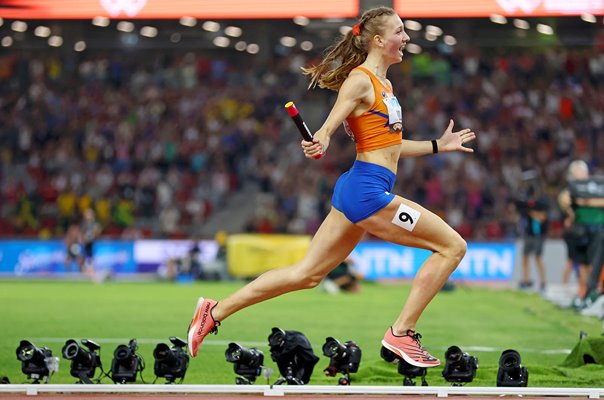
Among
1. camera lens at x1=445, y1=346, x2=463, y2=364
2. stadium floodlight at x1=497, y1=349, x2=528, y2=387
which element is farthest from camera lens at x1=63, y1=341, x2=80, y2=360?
stadium floodlight at x1=497, y1=349, x2=528, y2=387

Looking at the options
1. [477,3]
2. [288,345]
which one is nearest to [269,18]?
[477,3]

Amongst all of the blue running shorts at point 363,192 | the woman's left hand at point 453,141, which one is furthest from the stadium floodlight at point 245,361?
the woman's left hand at point 453,141

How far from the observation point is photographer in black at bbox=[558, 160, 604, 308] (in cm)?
1703

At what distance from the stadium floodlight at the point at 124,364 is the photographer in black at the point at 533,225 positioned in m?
17.2

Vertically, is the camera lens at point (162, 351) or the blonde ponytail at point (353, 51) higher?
the blonde ponytail at point (353, 51)

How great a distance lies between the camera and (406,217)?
24.5 feet

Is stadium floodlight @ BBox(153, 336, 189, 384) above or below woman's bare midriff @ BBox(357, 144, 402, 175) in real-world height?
below

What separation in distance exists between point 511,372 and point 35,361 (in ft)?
10.4

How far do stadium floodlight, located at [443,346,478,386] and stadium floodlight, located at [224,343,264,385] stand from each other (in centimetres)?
126

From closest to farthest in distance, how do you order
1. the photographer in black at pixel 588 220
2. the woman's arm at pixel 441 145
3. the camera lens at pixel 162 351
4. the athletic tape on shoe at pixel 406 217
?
the athletic tape on shoe at pixel 406 217
the camera lens at pixel 162 351
the woman's arm at pixel 441 145
the photographer in black at pixel 588 220

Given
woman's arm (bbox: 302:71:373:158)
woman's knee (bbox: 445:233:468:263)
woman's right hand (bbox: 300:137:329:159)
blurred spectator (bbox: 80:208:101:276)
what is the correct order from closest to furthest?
woman's right hand (bbox: 300:137:329:159)
woman's arm (bbox: 302:71:373:158)
woman's knee (bbox: 445:233:468:263)
blurred spectator (bbox: 80:208:101:276)

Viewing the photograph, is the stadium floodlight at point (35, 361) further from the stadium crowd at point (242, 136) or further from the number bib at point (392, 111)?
the stadium crowd at point (242, 136)

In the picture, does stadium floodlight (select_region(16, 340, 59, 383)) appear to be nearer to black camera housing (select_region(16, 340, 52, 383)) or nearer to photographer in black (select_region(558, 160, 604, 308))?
black camera housing (select_region(16, 340, 52, 383))

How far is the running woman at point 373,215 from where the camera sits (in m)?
7.49
